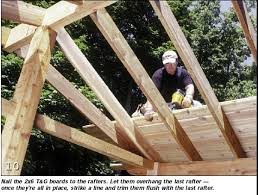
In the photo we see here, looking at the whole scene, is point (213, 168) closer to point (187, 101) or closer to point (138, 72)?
point (187, 101)

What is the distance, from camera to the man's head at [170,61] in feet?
14.0

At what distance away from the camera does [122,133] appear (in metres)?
4.46

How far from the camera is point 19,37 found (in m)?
3.52

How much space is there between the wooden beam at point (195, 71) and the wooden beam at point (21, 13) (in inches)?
37.2

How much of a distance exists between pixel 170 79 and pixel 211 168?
101 centimetres

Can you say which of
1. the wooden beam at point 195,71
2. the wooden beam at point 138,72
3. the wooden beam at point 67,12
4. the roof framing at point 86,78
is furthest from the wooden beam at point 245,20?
the wooden beam at point 138,72

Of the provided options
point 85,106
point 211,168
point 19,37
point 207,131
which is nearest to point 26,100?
point 19,37

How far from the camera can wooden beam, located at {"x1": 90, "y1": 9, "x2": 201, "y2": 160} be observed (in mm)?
3441

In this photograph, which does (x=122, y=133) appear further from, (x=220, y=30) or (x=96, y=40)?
(x=220, y=30)

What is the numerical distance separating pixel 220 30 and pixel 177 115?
37.7 ft

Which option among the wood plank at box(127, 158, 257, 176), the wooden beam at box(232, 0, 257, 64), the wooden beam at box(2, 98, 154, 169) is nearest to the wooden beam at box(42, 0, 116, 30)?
the wooden beam at box(2, 98, 154, 169)

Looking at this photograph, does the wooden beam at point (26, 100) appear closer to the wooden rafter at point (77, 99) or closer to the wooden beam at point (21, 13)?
the wooden beam at point (21, 13)

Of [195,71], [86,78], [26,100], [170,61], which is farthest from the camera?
[170,61]
